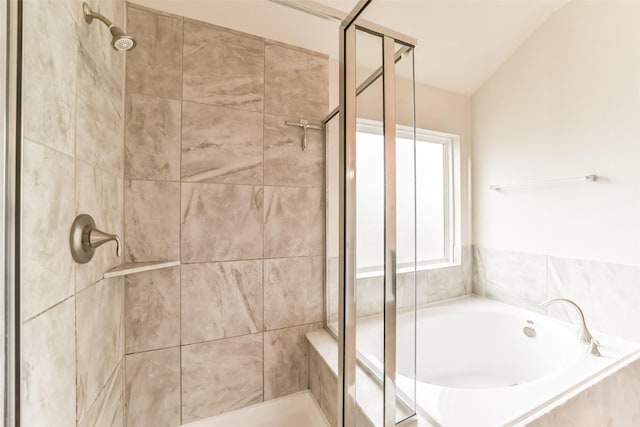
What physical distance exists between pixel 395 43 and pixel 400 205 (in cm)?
52

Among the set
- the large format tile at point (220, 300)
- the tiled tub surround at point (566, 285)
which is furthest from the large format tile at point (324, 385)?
the tiled tub surround at point (566, 285)

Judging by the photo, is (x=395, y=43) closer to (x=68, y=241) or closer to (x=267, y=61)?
(x=267, y=61)

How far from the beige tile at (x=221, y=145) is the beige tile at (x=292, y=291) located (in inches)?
20.3

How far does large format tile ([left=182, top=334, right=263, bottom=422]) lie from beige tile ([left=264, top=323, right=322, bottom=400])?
0.05 metres

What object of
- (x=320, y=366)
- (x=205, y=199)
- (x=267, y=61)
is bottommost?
(x=320, y=366)

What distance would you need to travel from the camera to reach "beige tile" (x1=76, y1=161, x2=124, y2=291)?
70 cm

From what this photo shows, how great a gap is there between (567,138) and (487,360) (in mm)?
1326

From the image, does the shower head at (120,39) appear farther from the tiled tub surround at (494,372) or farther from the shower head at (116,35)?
the tiled tub surround at (494,372)

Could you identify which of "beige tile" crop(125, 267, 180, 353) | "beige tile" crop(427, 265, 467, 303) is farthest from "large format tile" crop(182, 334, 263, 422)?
"beige tile" crop(427, 265, 467, 303)

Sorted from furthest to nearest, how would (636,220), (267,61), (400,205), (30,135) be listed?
(267,61) < (636,220) < (400,205) < (30,135)

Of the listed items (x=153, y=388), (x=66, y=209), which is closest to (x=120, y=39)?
(x=66, y=209)

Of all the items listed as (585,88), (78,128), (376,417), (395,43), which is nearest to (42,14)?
(78,128)

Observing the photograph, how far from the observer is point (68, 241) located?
63 centimetres

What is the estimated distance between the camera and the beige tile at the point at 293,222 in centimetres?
132
